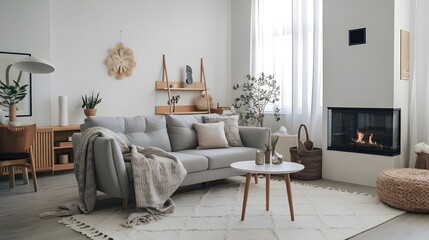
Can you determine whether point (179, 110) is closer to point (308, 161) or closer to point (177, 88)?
point (177, 88)

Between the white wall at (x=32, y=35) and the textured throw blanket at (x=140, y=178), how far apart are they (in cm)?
211

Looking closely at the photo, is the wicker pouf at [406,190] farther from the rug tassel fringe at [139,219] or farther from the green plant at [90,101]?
the green plant at [90,101]

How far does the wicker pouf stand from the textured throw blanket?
1932 mm

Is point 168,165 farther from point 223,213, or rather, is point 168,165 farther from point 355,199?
point 355,199

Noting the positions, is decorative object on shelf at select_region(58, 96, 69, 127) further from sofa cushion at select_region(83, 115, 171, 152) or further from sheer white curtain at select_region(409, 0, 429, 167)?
sheer white curtain at select_region(409, 0, 429, 167)

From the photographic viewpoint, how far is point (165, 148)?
438 centimetres

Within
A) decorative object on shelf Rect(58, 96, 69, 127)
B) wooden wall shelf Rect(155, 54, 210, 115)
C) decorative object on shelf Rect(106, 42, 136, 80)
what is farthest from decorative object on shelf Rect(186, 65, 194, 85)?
decorative object on shelf Rect(58, 96, 69, 127)

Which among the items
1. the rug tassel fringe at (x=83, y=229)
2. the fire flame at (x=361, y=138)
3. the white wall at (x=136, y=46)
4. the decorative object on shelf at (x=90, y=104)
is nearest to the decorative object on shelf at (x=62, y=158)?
the white wall at (x=136, y=46)

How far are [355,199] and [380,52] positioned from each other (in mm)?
1767

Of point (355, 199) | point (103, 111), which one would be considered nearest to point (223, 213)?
point (355, 199)

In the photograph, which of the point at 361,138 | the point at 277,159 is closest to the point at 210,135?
the point at 277,159

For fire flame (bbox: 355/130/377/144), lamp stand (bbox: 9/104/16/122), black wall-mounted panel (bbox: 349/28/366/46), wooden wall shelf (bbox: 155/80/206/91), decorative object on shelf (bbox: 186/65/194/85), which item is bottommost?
fire flame (bbox: 355/130/377/144)

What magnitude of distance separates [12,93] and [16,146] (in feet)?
2.48

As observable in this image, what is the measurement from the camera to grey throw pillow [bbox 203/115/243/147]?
4.79m
